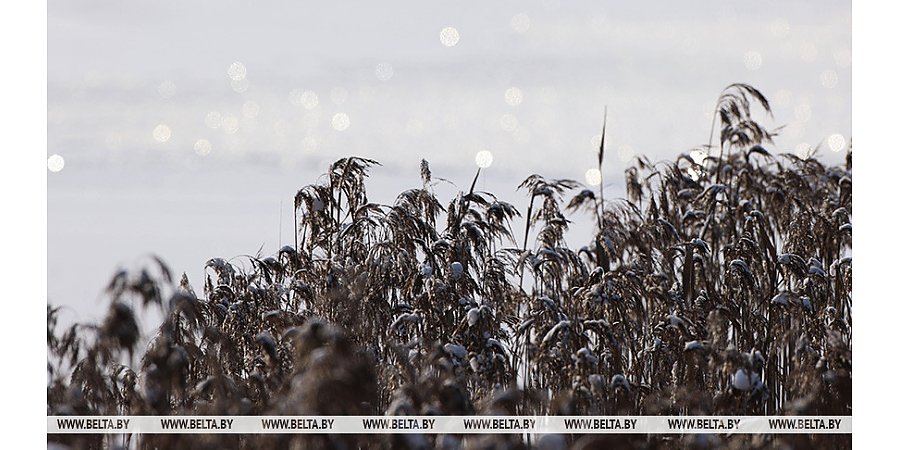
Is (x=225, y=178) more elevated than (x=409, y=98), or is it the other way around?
(x=409, y=98)

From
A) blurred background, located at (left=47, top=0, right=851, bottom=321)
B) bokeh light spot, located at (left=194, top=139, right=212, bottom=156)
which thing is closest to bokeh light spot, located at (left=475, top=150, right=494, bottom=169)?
blurred background, located at (left=47, top=0, right=851, bottom=321)

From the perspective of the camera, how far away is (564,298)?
11.2 ft

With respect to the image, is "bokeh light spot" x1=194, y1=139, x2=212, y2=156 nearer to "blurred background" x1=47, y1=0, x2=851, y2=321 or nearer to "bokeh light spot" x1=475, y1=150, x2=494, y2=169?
"blurred background" x1=47, y1=0, x2=851, y2=321

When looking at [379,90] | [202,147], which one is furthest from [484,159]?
[202,147]

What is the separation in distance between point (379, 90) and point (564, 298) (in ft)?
3.26

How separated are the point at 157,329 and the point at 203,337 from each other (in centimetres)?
25

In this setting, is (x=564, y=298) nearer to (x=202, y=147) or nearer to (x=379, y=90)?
(x=379, y=90)

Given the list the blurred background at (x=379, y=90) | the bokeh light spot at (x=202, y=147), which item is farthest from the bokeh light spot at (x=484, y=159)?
the bokeh light spot at (x=202, y=147)

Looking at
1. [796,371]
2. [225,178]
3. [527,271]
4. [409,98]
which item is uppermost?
[409,98]

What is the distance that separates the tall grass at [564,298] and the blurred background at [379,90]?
82 mm
